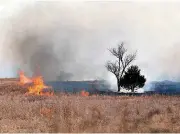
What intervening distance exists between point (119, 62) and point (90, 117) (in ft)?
42.3

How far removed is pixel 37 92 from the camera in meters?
24.1

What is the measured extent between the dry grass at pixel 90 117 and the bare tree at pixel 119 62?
709 centimetres

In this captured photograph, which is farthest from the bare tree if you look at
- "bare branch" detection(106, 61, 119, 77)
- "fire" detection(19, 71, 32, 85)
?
"fire" detection(19, 71, 32, 85)

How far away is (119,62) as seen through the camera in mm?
25656

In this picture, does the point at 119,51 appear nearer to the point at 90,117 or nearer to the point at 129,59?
the point at 129,59

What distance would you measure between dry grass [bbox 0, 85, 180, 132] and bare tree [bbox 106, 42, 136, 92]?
279 inches

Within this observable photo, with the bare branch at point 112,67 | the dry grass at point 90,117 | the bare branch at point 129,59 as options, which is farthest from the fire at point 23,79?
the dry grass at point 90,117

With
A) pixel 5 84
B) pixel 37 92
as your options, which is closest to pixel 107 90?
pixel 37 92

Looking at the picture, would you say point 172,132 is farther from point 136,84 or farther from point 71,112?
point 136,84

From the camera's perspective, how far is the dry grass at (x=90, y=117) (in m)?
12.4

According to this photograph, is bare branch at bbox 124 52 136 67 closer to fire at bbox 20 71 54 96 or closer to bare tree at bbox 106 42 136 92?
bare tree at bbox 106 42 136 92

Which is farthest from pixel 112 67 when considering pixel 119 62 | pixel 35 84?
pixel 35 84

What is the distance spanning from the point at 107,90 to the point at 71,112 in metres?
11.9

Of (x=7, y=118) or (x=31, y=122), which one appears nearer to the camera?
(x=31, y=122)
